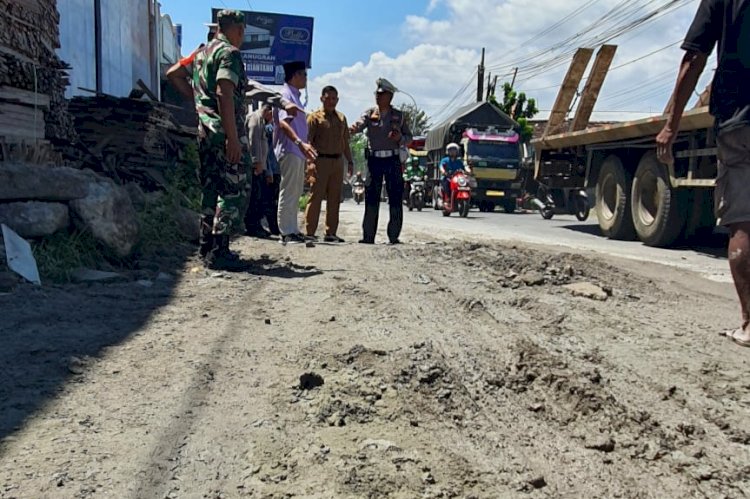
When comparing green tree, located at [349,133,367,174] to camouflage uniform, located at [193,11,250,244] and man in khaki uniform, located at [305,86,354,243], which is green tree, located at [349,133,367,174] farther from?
camouflage uniform, located at [193,11,250,244]

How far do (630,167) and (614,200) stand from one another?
70 centimetres

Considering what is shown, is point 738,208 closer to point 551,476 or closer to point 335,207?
point 551,476

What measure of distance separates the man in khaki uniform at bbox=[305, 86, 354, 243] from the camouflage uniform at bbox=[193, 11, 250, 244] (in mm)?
2425

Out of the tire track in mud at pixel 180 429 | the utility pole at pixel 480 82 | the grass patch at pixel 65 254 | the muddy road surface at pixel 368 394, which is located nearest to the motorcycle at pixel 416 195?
the grass patch at pixel 65 254

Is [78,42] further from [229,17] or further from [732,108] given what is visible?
[732,108]

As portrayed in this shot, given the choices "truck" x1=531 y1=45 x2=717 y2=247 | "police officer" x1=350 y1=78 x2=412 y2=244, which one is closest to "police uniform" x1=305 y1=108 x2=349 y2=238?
"police officer" x1=350 y1=78 x2=412 y2=244

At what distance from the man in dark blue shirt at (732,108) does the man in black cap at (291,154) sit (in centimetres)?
402

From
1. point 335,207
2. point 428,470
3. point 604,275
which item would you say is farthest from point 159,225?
point 428,470

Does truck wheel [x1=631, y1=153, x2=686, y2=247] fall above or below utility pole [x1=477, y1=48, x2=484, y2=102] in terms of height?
below

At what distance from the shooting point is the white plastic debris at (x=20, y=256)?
4297 millimetres

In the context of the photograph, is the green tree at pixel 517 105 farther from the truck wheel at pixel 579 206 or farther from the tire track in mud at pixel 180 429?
the tire track in mud at pixel 180 429

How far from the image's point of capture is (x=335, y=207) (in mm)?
8047

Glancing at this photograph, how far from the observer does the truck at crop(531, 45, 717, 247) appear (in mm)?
8500

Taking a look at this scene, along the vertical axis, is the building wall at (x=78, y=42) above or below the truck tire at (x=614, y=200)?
above
